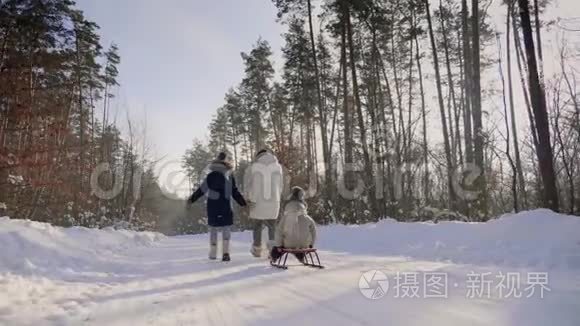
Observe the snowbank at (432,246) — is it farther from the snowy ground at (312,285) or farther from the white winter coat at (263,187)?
the white winter coat at (263,187)

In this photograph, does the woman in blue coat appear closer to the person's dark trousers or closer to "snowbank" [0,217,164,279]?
the person's dark trousers

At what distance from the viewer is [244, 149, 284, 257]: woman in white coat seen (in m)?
8.20

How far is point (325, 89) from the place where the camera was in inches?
1129

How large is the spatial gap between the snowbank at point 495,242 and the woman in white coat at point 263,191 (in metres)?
2.53

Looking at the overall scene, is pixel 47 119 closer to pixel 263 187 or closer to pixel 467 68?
pixel 263 187

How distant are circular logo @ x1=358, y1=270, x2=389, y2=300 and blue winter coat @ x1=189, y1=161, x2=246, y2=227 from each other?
3169 mm

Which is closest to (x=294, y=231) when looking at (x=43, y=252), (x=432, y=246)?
(x=432, y=246)

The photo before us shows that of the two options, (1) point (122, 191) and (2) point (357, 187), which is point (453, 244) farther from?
(1) point (122, 191)

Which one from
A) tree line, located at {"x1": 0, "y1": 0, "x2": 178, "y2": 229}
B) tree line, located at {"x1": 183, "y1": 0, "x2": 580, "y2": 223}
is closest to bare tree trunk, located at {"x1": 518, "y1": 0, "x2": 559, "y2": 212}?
tree line, located at {"x1": 183, "y1": 0, "x2": 580, "y2": 223}

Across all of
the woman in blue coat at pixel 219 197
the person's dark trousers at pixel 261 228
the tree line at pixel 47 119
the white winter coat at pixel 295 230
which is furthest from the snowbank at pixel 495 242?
the tree line at pixel 47 119

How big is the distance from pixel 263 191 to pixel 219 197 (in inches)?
33.0

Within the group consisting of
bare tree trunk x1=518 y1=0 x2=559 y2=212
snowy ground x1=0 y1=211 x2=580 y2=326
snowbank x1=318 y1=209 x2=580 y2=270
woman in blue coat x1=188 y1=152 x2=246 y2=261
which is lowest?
snowy ground x1=0 y1=211 x2=580 y2=326

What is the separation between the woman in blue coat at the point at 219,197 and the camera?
7988 mm

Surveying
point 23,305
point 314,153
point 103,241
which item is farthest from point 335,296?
point 314,153
